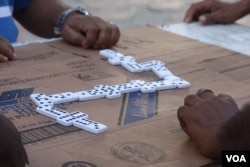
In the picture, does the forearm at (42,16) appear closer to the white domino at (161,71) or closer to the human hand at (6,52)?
the human hand at (6,52)

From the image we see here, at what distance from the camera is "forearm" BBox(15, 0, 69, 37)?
7.98 feet

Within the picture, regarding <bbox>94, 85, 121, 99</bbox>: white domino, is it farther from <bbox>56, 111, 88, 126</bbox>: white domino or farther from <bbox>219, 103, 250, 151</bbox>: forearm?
<bbox>219, 103, 250, 151</bbox>: forearm

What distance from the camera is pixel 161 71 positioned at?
6.07ft

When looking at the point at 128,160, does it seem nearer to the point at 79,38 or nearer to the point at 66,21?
the point at 79,38

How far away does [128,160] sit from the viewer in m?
1.25

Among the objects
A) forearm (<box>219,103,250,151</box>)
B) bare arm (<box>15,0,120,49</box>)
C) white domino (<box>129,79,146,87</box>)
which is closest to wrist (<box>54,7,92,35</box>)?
bare arm (<box>15,0,120,49</box>)

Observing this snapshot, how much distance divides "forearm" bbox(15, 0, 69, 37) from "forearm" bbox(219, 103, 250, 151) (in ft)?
4.15

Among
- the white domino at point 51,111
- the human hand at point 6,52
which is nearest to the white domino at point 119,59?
the human hand at point 6,52

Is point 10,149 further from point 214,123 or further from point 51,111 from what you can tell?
point 214,123

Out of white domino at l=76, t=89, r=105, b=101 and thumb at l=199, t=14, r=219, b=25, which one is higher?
thumb at l=199, t=14, r=219, b=25

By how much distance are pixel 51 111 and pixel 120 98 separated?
23 centimetres

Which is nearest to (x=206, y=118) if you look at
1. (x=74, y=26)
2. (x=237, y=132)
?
(x=237, y=132)

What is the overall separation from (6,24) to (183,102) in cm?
101

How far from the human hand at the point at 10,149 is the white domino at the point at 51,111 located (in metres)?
0.32
